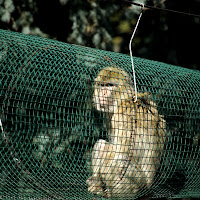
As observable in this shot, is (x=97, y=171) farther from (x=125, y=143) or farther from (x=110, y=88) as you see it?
(x=110, y=88)

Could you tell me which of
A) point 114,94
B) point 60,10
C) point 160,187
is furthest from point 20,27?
point 160,187

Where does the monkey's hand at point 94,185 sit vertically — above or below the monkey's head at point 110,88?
below

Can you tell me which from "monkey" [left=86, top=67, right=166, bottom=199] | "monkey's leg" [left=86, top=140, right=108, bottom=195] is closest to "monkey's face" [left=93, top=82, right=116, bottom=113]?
"monkey" [left=86, top=67, right=166, bottom=199]

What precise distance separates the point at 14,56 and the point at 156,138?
0.75 meters

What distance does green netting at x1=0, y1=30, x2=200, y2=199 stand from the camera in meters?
1.17

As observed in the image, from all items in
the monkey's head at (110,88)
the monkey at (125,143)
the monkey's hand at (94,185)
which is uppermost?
the monkey's head at (110,88)

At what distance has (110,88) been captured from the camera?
4.17 ft

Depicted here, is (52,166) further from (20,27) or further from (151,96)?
(20,27)

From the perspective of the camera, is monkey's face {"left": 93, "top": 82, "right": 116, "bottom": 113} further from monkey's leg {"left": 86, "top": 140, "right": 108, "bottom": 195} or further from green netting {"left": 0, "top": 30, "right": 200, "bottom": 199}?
monkey's leg {"left": 86, "top": 140, "right": 108, "bottom": 195}

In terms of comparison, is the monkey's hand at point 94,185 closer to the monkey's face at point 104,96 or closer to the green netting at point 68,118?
the green netting at point 68,118

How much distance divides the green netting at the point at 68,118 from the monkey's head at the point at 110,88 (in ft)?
0.12

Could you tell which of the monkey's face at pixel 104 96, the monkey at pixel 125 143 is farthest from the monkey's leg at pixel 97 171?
the monkey's face at pixel 104 96

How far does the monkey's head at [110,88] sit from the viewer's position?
4.07 ft

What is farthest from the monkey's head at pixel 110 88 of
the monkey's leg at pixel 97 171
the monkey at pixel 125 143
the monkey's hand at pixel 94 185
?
the monkey's hand at pixel 94 185
